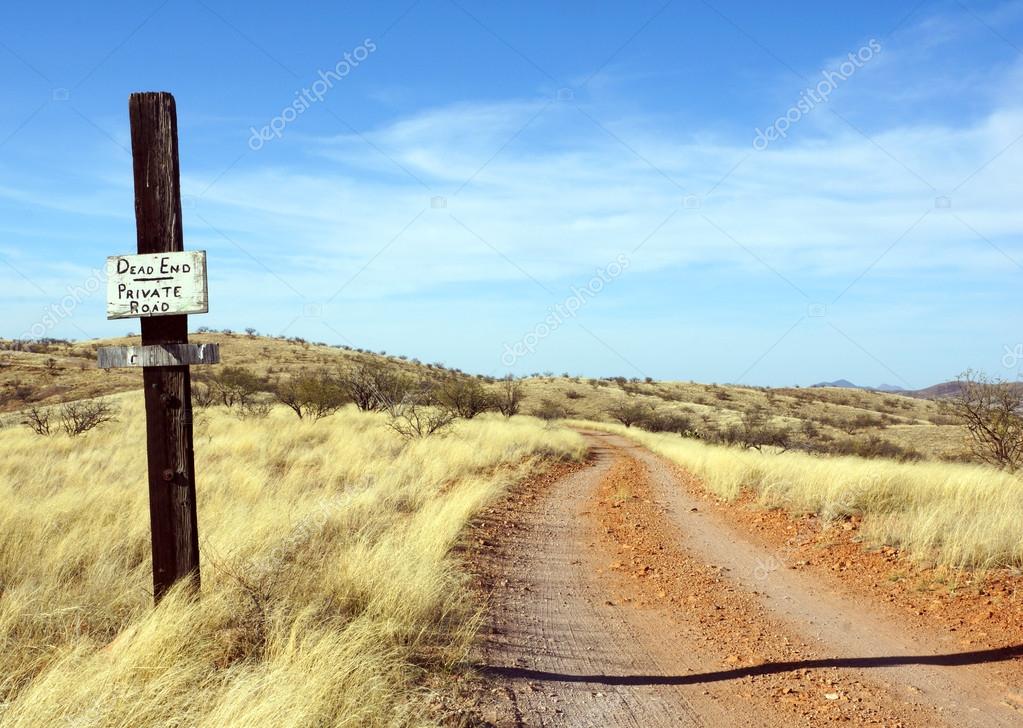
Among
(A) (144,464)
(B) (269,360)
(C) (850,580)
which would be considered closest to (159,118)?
(C) (850,580)

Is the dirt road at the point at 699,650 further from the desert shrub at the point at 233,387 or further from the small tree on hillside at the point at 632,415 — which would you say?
the small tree on hillside at the point at 632,415

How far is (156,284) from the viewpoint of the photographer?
14.7ft

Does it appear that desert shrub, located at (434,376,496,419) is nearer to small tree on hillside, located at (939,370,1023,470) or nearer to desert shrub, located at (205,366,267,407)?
desert shrub, located at (205,366,267,407)

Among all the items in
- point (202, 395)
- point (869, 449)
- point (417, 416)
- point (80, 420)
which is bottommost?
point (869, 449)

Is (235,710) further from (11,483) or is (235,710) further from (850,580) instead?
(11,483)

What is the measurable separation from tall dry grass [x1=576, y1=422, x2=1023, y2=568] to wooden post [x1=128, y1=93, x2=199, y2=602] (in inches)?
292

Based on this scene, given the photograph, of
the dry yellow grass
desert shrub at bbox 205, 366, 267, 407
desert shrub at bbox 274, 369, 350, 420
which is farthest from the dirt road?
desert shrub at bbox 205, 366, 267, 407

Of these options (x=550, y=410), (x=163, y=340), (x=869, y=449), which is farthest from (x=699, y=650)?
(x=550, y=410)

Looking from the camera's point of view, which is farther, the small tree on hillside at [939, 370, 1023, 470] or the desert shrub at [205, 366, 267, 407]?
the desert shrub at [205, 366, 267, 407]

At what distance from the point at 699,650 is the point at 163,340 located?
467 cm

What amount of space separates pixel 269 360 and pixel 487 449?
158 feet

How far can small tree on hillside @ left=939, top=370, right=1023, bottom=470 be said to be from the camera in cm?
1508

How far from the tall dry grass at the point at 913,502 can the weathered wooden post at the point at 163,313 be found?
742cm

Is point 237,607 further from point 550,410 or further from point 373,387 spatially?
point 550,410
